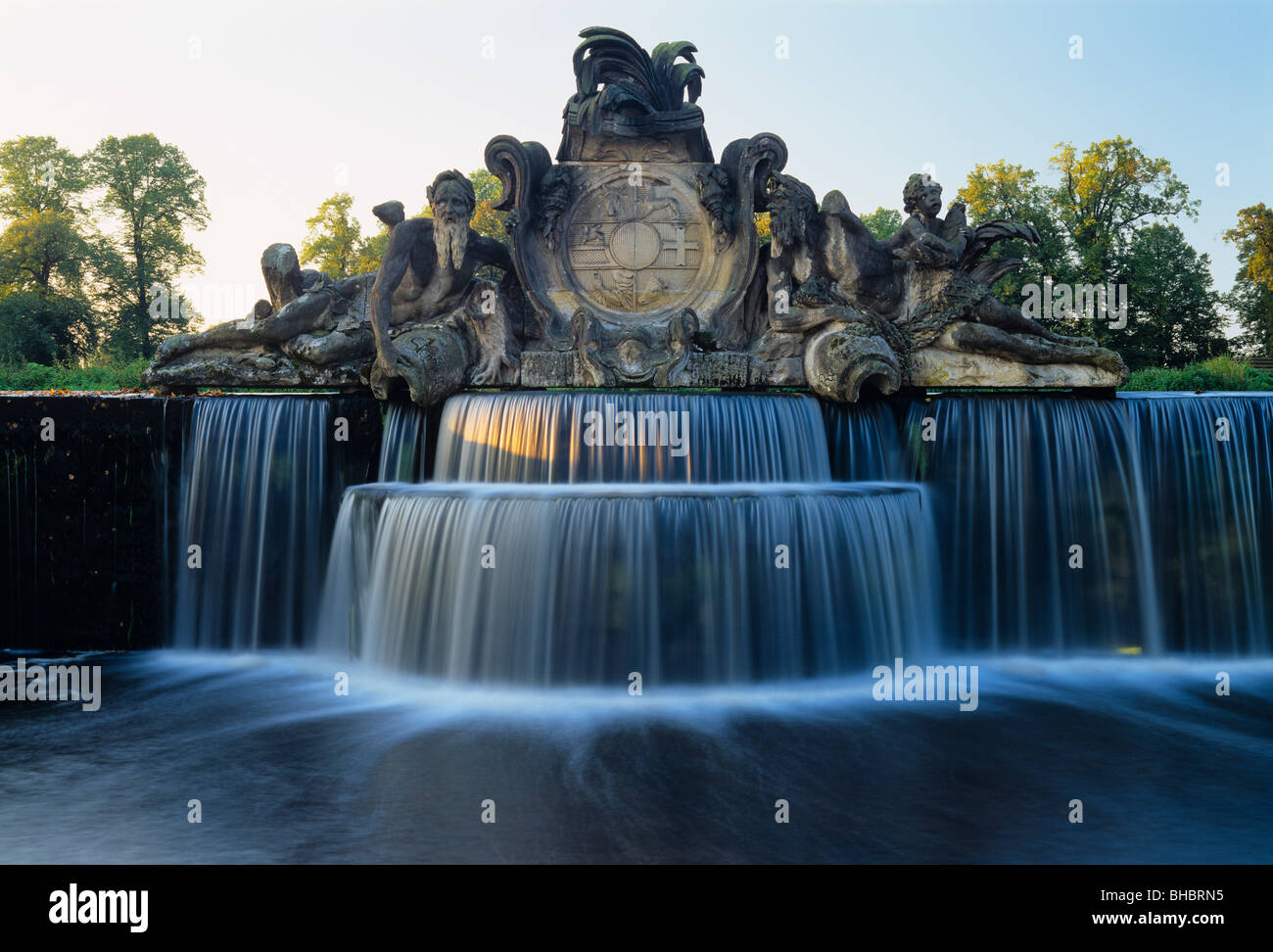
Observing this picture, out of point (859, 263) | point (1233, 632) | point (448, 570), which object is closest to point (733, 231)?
point (859, 263)

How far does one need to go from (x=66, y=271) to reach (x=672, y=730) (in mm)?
39939

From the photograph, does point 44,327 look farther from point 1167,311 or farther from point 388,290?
point 1167,311

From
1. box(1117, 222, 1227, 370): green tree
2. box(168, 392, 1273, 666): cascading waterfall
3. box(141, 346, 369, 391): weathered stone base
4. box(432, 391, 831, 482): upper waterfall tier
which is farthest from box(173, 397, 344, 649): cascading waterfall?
box(1117, 222, 1227, 370): green tree

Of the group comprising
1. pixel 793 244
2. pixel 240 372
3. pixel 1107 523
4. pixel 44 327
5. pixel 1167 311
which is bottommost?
pixel 1107 523

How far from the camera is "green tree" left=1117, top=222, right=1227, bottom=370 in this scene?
36.7 m

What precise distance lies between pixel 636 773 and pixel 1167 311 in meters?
35.0

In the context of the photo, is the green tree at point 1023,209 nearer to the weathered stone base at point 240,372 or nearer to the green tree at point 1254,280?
the green tree at point 1254,280

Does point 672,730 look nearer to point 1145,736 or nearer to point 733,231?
point 1145,736

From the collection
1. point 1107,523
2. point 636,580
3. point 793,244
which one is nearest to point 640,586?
point 636,580

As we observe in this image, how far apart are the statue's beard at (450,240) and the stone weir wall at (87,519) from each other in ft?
11.1

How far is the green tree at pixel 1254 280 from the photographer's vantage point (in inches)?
1500

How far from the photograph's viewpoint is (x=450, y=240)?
12898mm

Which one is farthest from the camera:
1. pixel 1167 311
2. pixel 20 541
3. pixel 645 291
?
pixel 1167 311

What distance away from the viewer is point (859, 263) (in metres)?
13.2
